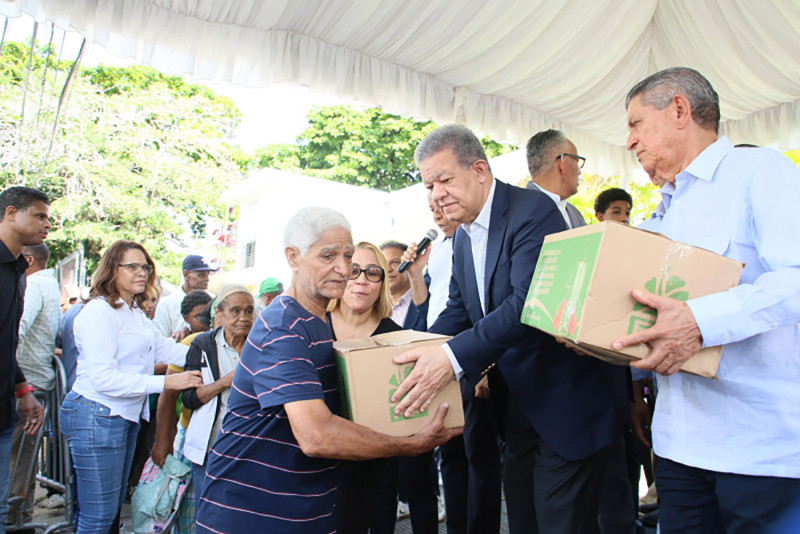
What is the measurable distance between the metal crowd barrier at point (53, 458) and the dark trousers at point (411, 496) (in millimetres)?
2632

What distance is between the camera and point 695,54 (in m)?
4.51

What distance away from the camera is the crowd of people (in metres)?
1.55

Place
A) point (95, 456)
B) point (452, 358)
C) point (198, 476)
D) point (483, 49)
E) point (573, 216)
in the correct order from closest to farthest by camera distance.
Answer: point (452, 358) < point (95, 456) < point (198, 476) < point (573, 216) < point (483, 49)

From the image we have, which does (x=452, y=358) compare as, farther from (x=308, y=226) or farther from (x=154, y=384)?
(x=154, y=384)

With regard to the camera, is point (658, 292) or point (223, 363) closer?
point (658, 292)

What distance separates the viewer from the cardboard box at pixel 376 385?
1.86m

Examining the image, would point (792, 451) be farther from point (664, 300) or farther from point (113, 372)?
point (113, 372)

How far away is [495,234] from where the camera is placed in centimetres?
239

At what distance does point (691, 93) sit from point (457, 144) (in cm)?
98

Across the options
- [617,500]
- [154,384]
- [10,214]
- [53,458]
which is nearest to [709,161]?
[617,500]

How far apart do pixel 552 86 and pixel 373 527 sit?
3.80 meters

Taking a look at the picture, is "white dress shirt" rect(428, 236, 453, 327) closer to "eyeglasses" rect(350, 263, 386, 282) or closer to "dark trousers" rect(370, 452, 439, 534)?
"eyeglasses" rect(350, 263, 386, 282)

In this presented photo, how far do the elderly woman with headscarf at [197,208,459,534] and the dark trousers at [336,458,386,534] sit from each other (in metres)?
0.88

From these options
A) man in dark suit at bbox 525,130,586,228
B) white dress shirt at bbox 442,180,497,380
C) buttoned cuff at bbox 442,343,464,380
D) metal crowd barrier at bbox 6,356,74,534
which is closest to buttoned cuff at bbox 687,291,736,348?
buttoned cuff at bbox 442,343,464,380
